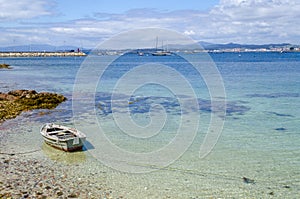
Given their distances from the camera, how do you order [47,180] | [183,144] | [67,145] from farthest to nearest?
[183,144], [67,145], [47,180]

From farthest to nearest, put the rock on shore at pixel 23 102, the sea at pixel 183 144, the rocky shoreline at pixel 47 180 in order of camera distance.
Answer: the rock on shore at pixel 23 102, the sea at pixel 183 144, the rocky shoreline at pixel 47 180

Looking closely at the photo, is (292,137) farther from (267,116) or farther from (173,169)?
(173,169)

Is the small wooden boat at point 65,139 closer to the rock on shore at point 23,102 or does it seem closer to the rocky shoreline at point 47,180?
the rocky shoreline at point 47,180

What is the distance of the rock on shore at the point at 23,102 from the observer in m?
29.8

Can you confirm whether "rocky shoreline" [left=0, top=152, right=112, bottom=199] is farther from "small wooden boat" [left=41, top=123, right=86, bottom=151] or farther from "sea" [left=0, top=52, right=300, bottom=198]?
"small wooden boat" [left=41, top=123, right=86, bottom=151]

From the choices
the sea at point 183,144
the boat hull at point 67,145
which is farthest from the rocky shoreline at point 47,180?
the boat hull at point 67,145

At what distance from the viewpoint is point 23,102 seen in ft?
112

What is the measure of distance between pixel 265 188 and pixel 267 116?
15215 mm

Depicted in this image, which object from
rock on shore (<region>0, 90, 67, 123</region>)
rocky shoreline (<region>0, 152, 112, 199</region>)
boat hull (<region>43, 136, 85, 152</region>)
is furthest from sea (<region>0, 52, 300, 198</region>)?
rock on shore (<region>0, 90, 67, 123</region>)

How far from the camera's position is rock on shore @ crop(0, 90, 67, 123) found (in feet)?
97.6

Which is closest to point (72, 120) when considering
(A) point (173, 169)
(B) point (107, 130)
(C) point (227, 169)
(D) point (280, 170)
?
(B) point (107, 130)

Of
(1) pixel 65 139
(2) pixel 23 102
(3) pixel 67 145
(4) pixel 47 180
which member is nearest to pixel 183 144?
(3) pixel 67 145

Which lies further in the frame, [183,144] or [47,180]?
[183,144]

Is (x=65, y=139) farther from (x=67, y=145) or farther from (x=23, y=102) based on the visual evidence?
(x=23, y=102)
